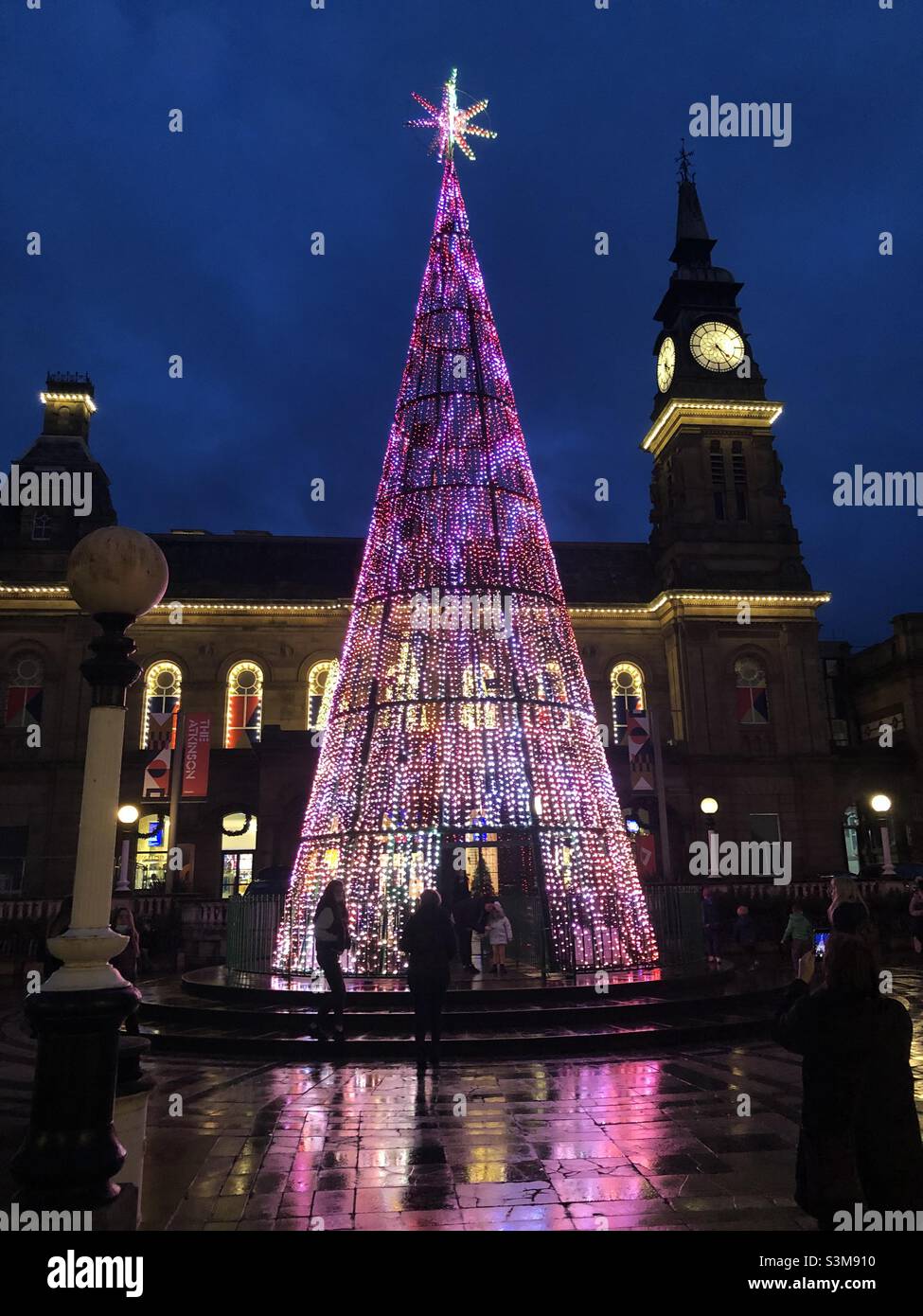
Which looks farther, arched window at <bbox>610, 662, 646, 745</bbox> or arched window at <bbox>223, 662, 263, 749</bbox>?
arched window at <bbox>610, 662, 646, 745</bbox>

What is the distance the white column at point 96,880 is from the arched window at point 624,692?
3260cm

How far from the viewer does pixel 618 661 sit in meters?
37.1

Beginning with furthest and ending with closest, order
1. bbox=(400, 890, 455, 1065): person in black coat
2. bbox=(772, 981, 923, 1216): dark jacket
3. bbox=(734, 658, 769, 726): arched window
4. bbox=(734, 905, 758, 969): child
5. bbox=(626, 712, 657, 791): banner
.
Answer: bbox=(734, 658, 769, 726): arched window, bbox=(626, 712, 657, 791): banner, bbox=(734, 905, 758, 969): child, bbox=(400, 890, 455, 1065): person in black coat, bbox=(772, 981, 923, 1216): dark jacket

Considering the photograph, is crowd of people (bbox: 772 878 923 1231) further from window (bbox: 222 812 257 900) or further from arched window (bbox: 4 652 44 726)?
arched window (bbox: 4 652 44 726)

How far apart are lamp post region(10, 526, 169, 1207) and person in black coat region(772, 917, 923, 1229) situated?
3.17m

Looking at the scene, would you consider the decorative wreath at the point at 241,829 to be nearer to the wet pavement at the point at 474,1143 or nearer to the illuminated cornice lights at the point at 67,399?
the illuminated cornice lights at the point at 67,399

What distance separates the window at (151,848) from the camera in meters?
31.6

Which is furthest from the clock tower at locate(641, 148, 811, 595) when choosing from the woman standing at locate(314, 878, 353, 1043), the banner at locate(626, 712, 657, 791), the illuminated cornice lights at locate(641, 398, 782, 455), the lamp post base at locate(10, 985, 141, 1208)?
the lamp post base at locate(10, 985, 141, 1208)

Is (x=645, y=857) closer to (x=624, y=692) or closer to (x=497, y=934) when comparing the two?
(x=497, y=934)

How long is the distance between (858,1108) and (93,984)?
3.49m

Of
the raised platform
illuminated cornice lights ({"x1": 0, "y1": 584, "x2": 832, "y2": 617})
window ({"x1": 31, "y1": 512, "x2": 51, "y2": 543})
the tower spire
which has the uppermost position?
the tower spire

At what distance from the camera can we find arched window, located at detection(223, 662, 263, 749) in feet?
113

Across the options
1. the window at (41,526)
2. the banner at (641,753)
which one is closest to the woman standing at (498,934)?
the banner at (641,753)
